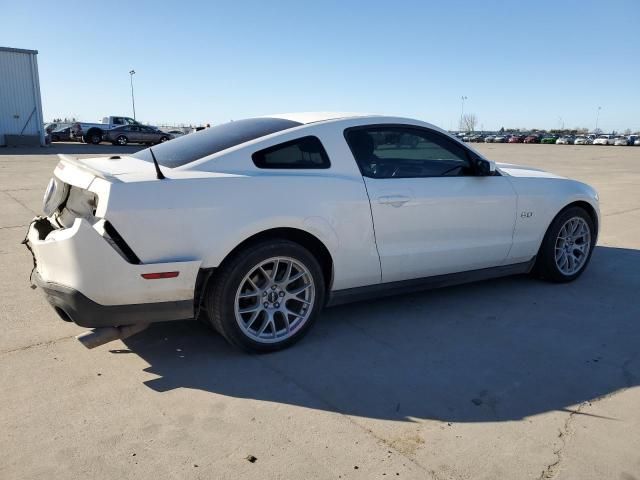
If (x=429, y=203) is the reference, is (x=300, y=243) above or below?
below

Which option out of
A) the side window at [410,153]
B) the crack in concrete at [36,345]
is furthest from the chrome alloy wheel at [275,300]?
the crack in concrete at [36,345]

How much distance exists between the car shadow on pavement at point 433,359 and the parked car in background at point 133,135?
100ft

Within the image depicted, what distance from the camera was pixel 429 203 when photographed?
3.89 metres

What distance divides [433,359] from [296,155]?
161 centimetres

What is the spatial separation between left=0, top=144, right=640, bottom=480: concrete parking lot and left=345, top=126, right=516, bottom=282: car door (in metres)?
0.46

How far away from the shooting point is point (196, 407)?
2781 millimetres

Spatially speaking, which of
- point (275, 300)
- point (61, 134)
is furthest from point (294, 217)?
point (61, 134)

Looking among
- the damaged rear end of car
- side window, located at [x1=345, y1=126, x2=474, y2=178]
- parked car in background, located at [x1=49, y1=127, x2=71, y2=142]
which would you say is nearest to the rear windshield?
the damaged rear end of car

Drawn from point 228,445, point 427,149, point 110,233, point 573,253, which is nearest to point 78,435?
point 228,445

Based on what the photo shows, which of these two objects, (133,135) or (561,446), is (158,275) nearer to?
(561,446)

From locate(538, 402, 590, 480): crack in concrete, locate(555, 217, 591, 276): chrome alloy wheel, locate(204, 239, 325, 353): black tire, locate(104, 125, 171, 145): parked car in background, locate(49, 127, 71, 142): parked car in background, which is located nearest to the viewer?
locate(538, 402, 590, 480): crack in concrete

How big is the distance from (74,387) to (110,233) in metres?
0.90

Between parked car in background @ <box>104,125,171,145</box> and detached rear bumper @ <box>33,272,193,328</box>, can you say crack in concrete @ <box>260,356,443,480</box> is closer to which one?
detached rear bumper @ <box>33,272,193,328</box>

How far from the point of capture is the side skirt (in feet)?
12.2
